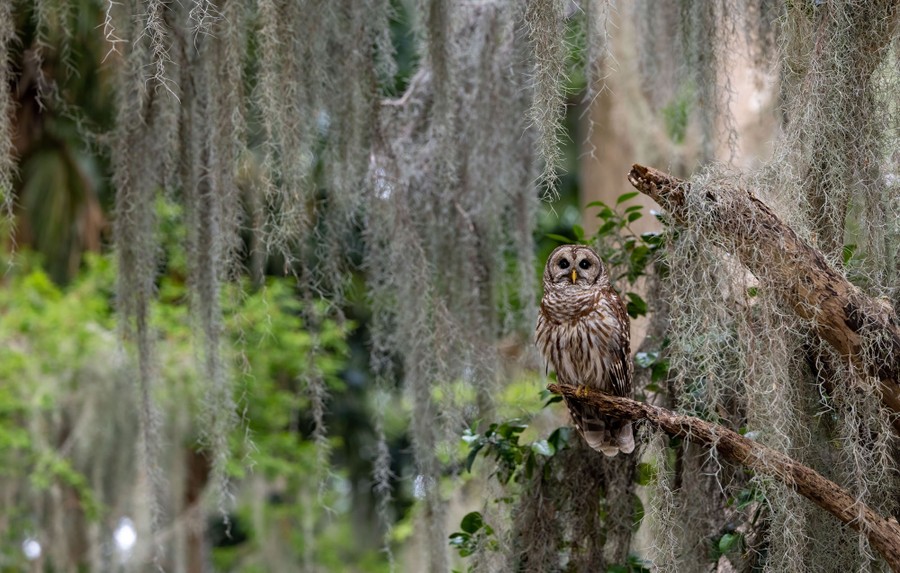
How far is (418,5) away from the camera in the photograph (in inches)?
146

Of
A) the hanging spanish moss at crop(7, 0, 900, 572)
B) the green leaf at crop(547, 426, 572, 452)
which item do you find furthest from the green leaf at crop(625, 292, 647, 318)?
the green leaf at crop(547, 426, 572, 452)

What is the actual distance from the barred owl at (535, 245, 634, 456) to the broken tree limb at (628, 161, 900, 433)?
604mm

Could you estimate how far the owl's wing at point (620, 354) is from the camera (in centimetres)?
313

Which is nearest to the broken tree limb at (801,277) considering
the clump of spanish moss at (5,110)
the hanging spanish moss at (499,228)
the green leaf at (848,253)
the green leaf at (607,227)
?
the hanging spanish moss at (499,228)

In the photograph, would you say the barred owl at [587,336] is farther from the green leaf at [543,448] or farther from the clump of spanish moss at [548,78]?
the clump of spanish moss at [548,78]

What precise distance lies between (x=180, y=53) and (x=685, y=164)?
276cm

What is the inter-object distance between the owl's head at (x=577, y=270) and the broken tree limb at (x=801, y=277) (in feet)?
2.20

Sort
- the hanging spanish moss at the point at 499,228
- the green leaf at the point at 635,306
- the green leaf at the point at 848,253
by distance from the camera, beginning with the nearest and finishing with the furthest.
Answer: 1. the hanging spanish moss at the point at 499,228
2. the green leaf at the point at 848,253
3. the green leaf at the point at 635,306

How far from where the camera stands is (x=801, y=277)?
101 inches

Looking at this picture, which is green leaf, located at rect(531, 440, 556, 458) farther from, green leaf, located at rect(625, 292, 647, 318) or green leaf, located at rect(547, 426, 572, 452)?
green leaf, located at rect(625, 292, 647, 318)

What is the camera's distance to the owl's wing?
313 centimetres

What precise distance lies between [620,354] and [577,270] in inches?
10.3

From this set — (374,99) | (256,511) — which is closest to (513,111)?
(374,99)

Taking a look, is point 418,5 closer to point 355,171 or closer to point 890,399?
point 355,171
